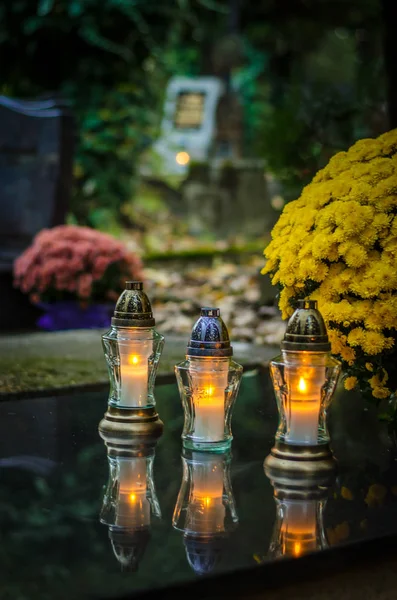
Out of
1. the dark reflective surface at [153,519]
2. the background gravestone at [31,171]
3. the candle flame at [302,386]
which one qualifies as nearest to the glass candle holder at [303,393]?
the candle flame at [302,386]

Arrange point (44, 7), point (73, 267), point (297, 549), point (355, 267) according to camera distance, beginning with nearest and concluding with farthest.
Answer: point (297, 549)
point (355, 267)
point (73, 267)
point (44, 7)

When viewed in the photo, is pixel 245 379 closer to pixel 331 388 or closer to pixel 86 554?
pixel 331 388

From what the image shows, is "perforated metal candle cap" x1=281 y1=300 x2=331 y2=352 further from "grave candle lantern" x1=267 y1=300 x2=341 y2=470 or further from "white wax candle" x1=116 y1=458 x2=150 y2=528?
"white wax candle" x1=116 y1=458 x2=150 y2=528

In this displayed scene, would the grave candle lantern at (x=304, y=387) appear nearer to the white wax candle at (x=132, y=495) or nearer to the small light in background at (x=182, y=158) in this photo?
the white wax candle at (x=132, y=495)

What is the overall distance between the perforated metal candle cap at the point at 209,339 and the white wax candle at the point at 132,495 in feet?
0.86

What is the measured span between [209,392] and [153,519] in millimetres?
507

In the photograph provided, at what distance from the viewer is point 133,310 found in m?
2.12

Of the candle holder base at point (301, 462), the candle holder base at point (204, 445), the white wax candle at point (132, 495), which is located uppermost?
the candle holder base at point (301, 462)

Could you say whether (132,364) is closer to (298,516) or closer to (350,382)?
(350,382)

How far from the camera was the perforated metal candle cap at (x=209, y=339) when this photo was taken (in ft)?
6.32

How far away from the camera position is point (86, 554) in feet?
4.34

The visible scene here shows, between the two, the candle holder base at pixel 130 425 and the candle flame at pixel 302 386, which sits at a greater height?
the candle flame at pixel 302 386

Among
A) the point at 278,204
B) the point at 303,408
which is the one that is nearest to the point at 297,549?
the point at 303,408

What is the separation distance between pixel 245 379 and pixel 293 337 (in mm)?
1435
